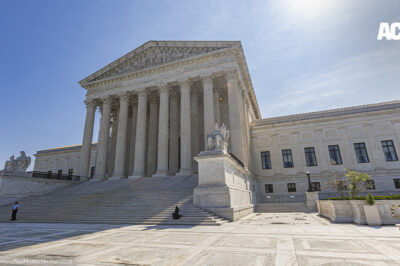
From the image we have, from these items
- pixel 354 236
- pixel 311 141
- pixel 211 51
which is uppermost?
pixel 211 51

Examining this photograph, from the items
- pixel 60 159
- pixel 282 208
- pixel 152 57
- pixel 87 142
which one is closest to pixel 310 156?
pixel 282 208

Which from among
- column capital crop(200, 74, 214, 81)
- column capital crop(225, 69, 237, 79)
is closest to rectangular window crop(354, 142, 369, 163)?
column capital crop(225, 69, 237, 79)

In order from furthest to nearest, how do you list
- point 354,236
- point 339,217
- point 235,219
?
1. point 235,219
2. point 339,217
3. point 354,236

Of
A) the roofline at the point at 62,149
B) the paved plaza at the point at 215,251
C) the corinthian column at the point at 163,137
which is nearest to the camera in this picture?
the paved plaza at the point at 215,251

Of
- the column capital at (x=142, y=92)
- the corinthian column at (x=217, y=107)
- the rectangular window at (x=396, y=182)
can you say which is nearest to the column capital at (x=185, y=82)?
the corinthian column at (x=217, y=107)

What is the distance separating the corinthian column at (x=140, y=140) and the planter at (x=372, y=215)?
2181 centimetres

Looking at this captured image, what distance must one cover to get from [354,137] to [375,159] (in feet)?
11.2

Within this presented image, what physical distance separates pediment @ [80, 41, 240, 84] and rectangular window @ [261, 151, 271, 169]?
15.4 meters

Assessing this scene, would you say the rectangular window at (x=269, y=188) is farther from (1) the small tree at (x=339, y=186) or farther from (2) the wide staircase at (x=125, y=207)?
(2) the wide staircase at (x=125, y=207)

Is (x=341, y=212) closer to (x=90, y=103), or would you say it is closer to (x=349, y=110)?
(x=349, y=110)

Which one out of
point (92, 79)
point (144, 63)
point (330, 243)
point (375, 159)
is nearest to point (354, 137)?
point (375, 159)

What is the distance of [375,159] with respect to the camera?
89.2 ft

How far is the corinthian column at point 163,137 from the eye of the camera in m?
25.9

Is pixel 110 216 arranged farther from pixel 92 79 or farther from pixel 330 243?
pixel 92 79
